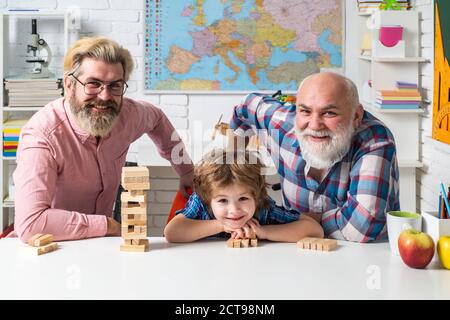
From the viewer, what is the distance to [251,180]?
221 centimetres

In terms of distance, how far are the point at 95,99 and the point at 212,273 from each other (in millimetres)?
1068

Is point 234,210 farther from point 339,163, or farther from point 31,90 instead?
point 31,90

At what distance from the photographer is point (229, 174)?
7.23 ft

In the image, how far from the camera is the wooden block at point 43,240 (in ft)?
7.01

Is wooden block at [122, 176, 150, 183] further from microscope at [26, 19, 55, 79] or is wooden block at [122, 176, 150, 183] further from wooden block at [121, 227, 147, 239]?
microscope at [26, 19, 55, 79]

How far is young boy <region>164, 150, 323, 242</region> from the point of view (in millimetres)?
2197

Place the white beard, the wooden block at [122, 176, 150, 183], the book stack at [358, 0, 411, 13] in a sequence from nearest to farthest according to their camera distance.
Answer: the wooden block at [122, 176, 150, 183] < the white beard < the book stack at [358, 0, 411, 13]

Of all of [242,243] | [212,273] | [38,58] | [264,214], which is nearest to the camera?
[212,273]

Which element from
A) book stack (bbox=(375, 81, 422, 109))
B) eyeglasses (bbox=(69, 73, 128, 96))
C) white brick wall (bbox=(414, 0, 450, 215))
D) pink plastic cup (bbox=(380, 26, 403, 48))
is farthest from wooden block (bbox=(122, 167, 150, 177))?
pink plastic cup (bbox=(380, 26, 403, 48))

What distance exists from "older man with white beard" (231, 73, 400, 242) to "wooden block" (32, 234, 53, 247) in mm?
866

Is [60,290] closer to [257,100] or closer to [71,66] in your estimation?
[71,66]

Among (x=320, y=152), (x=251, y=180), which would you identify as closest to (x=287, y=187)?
(x=320, y=152)

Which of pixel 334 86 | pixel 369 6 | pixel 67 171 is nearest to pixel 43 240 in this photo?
pixel 67 171
